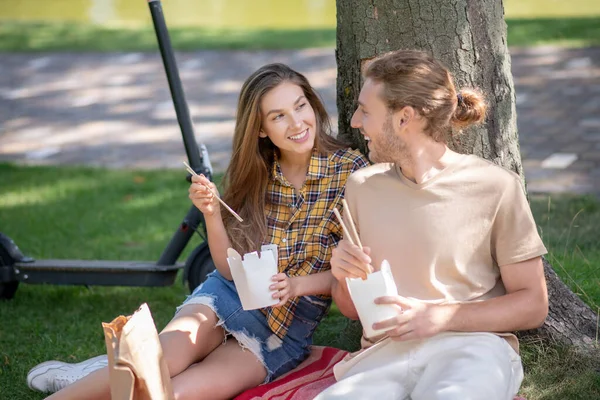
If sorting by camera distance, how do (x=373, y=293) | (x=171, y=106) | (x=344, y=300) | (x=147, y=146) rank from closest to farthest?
1. (x=373, y=293)
2. (x=344, y=300)
3. (x=147, y=146)
4. (x=171, y=106)

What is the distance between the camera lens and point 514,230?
101 inches

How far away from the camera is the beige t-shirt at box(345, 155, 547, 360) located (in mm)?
2578

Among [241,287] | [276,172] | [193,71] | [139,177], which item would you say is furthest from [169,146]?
[241,287]

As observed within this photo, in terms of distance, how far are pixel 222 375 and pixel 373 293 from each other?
2.74 ft

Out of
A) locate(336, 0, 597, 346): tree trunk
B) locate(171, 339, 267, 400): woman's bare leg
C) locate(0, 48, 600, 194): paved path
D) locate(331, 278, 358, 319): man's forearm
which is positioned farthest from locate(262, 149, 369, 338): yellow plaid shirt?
locate(0, 48, 600, 194): paved path

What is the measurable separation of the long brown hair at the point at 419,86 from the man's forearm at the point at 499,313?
20.7 inches

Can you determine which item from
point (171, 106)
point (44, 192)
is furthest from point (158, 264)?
point (171, 106)

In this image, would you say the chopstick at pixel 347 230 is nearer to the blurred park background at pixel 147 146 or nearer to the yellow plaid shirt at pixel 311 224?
the yellow plaid shirt at pixel 311 224

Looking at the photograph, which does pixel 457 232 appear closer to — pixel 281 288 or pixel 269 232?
pixel 281 288

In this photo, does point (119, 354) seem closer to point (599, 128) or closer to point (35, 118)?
point (599, 128)

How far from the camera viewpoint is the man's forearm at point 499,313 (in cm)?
253

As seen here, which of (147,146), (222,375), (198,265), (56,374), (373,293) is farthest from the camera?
(147,146)

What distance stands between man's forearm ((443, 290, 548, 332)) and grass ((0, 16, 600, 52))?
24.2 feet

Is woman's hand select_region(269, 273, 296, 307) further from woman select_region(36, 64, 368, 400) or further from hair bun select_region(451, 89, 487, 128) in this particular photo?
hair bun select_region(451, 89, 487, 128)
